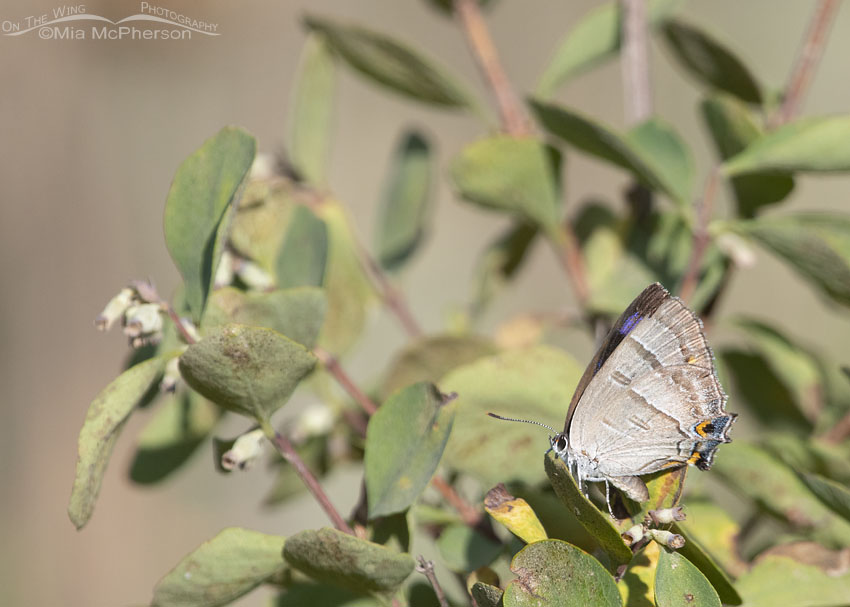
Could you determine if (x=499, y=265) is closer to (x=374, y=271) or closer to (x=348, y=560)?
(x=374, y=271)

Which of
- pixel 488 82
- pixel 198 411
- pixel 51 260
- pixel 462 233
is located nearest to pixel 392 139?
pixel 462 233

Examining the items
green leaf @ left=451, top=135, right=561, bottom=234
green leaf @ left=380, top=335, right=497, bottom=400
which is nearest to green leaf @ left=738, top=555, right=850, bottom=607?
green leaf @ left=380, top=335, right=497, bottom=400

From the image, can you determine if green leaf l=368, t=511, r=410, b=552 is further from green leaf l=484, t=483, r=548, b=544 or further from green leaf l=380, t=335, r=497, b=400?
green leaf l=380, t=335, r=497, b=400

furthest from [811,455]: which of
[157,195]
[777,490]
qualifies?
[157,195]

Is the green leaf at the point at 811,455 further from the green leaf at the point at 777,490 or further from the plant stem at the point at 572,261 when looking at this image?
the plant stem at the point at 572,261

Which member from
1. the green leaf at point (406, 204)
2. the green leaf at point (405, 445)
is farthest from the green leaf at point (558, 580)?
the green leaf at point (406, 204)
